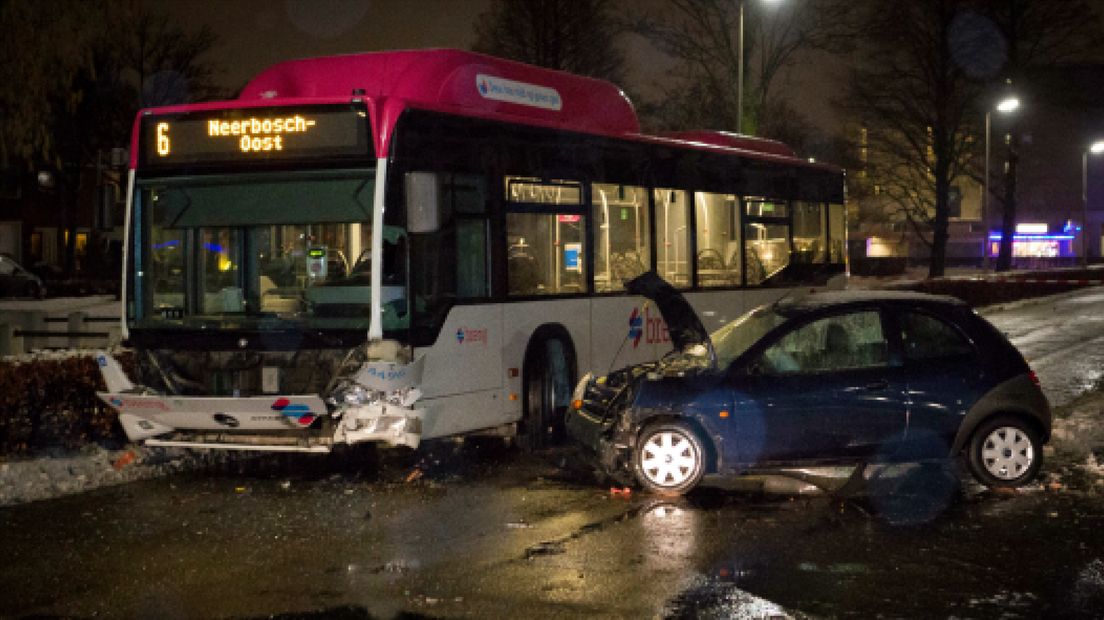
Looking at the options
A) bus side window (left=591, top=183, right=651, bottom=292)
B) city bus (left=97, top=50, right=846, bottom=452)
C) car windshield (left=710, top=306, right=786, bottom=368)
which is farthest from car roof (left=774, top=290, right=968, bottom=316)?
bus side window (left=591, top=183, right=651, bottom=292)

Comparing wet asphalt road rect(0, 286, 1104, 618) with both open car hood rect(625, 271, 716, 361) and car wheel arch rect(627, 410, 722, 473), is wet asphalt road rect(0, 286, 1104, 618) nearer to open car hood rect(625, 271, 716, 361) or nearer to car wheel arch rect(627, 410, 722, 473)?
car wheel arch rect(627, 410, 722, 473)

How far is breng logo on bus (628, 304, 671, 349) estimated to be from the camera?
14.3 m

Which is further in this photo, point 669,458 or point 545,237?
point 545,237

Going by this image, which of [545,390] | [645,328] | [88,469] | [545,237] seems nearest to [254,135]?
[545,237]

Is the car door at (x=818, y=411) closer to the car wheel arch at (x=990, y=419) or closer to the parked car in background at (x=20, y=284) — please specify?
the car wheel arch at (x=990, y=419)

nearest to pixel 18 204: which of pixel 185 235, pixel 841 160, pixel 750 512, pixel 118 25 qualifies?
pixel 841 160

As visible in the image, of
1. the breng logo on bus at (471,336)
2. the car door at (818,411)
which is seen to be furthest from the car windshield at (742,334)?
the breng logo on bus at (471,336)

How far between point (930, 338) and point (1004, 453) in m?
1.04

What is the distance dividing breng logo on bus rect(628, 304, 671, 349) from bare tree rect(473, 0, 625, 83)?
3296 centimetres

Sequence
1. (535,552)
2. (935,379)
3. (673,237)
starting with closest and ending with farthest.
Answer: (535,552)
(935,379)
(673,237)

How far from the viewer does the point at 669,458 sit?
10.0 metres

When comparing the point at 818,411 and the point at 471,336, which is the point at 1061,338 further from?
the point at 818,411

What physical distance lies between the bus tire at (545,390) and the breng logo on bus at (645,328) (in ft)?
4.17

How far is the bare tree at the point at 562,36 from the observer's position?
46.8m
